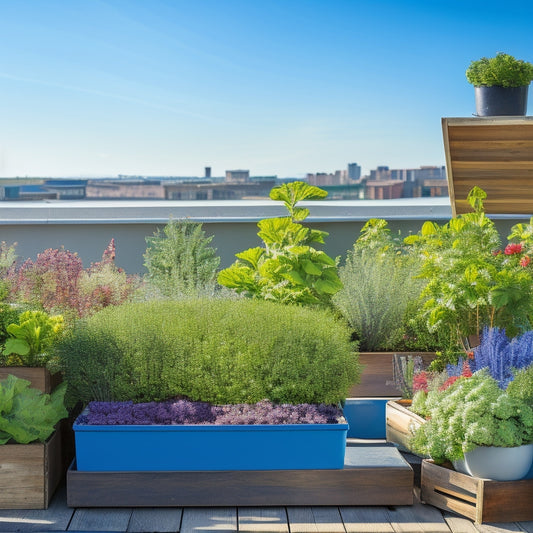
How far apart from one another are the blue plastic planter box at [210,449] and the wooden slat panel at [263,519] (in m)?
0.17

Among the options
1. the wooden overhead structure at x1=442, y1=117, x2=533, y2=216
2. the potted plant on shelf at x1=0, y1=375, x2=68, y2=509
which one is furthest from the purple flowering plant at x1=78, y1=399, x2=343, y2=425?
the wooden overhead structure at x1=442, y1=117, x2=533, y2=216

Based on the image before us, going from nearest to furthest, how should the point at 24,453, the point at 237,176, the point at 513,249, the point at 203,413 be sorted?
the point at 24,453
the point at 203,413
the point at 513,249
the point at 237,176

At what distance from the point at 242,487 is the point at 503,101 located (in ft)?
9.24

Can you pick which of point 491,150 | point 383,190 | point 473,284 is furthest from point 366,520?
point 383,190

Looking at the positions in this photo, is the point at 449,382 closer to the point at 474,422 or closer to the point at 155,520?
the point at 474,422

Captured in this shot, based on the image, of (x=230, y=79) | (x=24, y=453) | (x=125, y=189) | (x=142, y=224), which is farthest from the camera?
(x=230, y=79)

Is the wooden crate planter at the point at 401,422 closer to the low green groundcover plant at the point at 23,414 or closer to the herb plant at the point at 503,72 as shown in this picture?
the low green groundcover plant at the point at 23,414

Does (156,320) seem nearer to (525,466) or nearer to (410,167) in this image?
(525,466)

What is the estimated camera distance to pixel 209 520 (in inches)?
100

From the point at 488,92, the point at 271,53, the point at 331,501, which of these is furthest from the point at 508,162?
the point at 271,53

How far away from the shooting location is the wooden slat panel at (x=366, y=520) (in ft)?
8.14

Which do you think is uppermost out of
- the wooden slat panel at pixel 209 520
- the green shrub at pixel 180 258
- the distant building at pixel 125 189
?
the distant building at pixel 125 189

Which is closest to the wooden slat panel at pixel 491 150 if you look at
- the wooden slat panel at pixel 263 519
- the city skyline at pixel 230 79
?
the wooden slat panel at pixel 263 519

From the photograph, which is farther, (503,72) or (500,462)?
(503,72)
